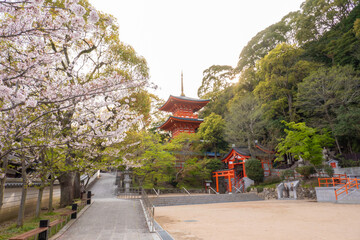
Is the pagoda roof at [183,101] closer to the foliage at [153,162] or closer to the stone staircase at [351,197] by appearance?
the foliage at [153,162]

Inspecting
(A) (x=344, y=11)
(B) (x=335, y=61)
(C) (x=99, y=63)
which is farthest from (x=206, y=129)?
(A) (x=344, y=11)

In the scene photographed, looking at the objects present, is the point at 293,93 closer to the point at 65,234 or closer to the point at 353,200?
the point at 353,200

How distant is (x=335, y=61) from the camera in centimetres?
2259

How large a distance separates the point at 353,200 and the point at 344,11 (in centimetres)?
2461

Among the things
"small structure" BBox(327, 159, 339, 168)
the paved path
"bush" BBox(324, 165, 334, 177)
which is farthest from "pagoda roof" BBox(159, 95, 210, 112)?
the paved path

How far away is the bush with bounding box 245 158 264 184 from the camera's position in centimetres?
2036

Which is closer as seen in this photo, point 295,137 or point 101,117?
point 101,117

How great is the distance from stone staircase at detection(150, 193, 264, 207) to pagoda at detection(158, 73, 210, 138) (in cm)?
1162

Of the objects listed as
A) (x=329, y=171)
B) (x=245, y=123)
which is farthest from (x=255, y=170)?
(x=329, y=171)

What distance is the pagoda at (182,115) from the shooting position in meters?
28.3

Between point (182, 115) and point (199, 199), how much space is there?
14926mm

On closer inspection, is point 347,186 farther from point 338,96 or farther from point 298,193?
point 338,96

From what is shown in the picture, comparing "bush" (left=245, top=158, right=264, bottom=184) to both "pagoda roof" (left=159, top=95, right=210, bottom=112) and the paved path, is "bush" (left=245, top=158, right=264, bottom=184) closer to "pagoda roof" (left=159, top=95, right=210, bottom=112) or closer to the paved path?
"pagoda roof" (left=159, top=95, right=210, bottom=112)

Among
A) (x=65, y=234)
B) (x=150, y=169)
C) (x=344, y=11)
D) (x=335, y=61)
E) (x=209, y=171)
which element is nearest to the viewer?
(x=65, y=234)
